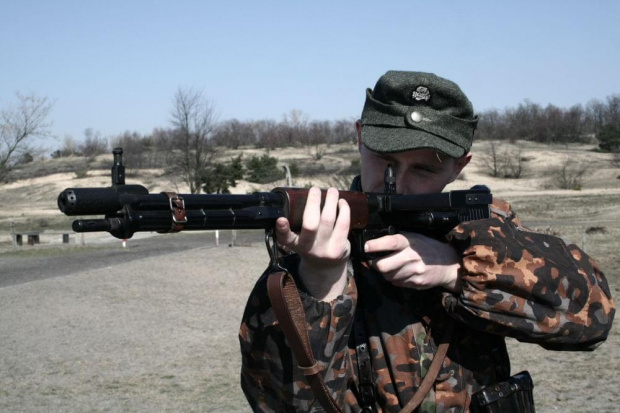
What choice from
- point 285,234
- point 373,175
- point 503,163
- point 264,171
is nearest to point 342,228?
point 285,234

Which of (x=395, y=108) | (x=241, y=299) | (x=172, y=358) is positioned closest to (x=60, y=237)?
(x=241, y=299)

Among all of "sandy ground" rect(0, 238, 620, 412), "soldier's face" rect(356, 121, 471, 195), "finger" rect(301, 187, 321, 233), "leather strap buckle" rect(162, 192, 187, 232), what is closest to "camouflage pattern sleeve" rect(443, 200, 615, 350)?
"soldier's face" rect(356, 121, 471, 195)

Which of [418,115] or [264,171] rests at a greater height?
[418,115]

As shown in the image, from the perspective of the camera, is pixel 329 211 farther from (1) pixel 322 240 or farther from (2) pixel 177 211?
(2) pixel 177 211

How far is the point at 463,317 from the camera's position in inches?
97.1

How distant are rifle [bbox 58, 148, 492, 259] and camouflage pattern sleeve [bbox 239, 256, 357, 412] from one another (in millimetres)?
237

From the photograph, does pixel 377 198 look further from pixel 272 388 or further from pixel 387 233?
pixel 272 388

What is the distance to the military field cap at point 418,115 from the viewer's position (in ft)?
9.03

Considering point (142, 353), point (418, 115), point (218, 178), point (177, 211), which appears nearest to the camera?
point (177, 211)

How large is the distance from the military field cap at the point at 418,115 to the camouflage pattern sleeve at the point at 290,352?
0.59 meters

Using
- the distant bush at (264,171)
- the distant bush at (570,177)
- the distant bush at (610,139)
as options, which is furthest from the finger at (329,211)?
the distant bush at (610,139)

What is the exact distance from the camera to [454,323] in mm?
2643

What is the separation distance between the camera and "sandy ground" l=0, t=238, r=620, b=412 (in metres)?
8.57

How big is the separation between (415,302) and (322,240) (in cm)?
51
